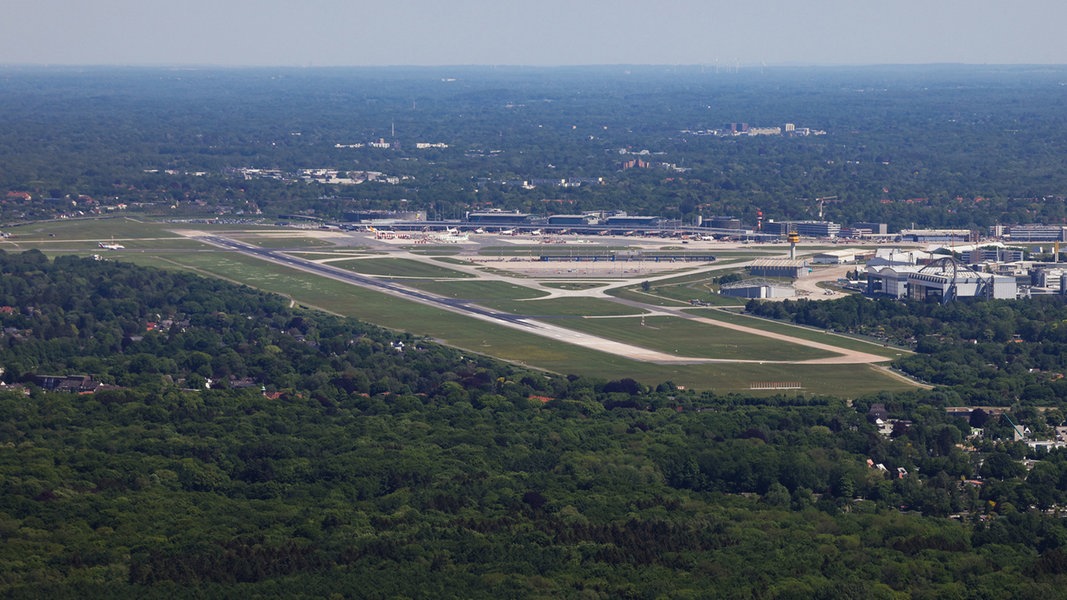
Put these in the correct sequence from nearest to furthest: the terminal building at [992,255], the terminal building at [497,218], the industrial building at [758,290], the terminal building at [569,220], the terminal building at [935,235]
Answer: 1. the industrial building at [758,290]
2. the terminal building at [992,255]
3. the terminal building at [935,235]
4. the terminal building at [569,220]
5. the terminal building at [497,218]

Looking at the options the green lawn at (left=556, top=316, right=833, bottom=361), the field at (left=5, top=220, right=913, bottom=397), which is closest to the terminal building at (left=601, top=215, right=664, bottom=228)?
the field at (left=5, top=220, right=913, bottom=397)

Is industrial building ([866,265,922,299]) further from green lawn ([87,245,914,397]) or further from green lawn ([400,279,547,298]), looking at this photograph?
green lawn ([87,245,914,397])

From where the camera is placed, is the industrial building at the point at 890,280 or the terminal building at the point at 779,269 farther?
the terminal building at the point at 779,269

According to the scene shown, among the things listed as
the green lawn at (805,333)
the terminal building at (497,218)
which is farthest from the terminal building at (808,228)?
the green lawn at (805,333)

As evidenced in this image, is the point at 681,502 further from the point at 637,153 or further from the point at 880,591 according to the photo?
the point at 637,153

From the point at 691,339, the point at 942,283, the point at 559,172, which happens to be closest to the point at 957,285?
the point at 942,283

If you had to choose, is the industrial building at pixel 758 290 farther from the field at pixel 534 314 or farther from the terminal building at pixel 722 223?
the terminal building at pixel 722 223
